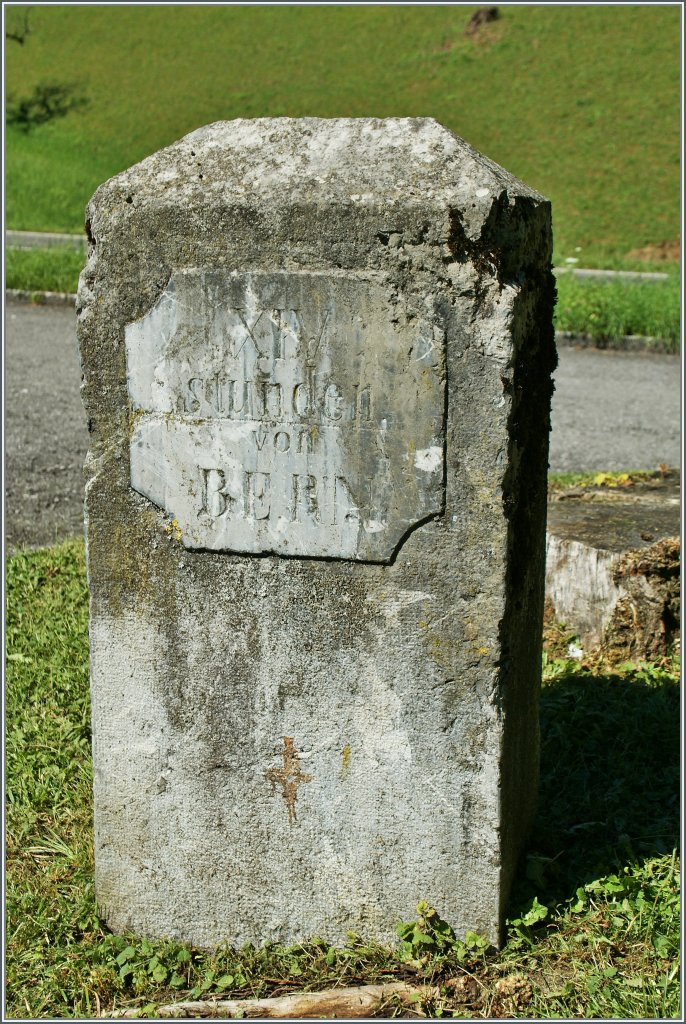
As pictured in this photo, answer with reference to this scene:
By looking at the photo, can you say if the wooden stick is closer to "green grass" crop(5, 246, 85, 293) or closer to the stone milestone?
the stone milestone

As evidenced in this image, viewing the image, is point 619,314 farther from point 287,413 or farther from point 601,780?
point 287,413

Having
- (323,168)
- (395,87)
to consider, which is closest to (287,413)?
(323,168)

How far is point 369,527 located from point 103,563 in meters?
0.64

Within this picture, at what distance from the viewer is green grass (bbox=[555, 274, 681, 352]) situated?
10.4m

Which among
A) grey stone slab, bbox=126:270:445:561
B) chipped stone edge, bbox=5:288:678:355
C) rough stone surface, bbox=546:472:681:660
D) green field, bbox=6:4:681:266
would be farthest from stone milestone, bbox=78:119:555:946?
green field, bbox=6:4:681:266

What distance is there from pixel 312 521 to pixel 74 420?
5.83 metres

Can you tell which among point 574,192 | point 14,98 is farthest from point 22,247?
point 14,98

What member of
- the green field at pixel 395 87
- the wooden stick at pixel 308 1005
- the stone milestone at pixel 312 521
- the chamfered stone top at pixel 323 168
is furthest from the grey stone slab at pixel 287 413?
the green field at pixel 395 87

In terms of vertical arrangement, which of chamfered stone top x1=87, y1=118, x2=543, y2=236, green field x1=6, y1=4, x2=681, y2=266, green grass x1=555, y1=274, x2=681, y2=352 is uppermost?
green field x1=6, y1=4, x2=681, y2=266

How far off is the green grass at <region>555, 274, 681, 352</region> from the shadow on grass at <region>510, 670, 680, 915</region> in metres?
7.15

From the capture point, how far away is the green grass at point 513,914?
2377 millimetres

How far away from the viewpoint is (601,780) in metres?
3.17

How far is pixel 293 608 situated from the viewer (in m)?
2.38

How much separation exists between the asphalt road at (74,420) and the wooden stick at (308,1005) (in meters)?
3.39
